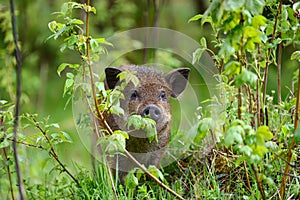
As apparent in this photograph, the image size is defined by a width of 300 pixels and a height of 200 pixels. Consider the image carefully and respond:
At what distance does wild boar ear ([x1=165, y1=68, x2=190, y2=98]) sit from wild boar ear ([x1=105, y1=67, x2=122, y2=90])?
445 mm

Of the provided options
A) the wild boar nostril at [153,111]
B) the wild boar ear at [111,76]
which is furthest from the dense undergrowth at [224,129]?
the wild boar ear at [111,76]

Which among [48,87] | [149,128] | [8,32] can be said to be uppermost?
[8,32]

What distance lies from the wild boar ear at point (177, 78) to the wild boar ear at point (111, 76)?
445 millimetres

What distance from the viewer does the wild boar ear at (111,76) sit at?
4.23 metres

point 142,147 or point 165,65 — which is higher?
point 165,65

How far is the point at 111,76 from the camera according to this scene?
4289mm

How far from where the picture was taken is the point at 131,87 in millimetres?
4293

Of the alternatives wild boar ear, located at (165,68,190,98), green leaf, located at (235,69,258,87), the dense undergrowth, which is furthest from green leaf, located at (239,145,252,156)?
wild boar ear, located at (165,68,190,98)

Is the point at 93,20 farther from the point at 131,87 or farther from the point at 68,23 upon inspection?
the point at 68,23

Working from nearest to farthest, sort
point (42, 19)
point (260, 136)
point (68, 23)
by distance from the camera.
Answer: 1. point (260, 136)
2. point (68, 23)
3. point (42, 19)

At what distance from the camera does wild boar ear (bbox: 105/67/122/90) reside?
166 inches

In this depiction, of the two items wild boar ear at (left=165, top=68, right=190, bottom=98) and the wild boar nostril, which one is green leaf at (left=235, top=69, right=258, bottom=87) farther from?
wild boar ear at (left=165, top=68, right=190, bottom=98)

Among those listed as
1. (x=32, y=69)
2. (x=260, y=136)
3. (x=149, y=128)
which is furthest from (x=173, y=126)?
(x=32, y=69)

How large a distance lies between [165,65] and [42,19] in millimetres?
2866
